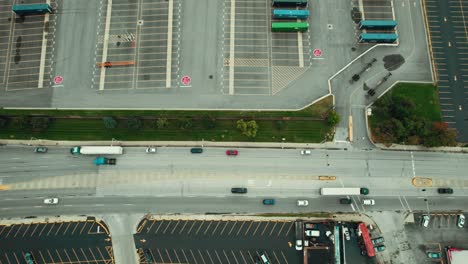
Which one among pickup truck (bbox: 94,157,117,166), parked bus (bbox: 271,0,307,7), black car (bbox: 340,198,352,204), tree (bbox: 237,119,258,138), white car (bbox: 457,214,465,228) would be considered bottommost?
white car (bbox: 457,214,465,228)

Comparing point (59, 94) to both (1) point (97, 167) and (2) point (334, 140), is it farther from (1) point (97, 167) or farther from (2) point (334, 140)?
(2) point (334, 140)

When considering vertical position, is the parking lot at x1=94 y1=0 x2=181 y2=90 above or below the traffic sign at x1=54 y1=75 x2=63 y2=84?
above

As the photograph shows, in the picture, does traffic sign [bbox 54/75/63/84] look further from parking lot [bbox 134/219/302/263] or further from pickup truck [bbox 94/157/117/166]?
parking lot [bbox 134/219/302/263]

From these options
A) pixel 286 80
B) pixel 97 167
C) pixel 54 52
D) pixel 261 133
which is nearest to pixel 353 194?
pixel 261 133

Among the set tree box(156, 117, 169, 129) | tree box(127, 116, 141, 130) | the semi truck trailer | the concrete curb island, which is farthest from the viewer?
the concrete curb island

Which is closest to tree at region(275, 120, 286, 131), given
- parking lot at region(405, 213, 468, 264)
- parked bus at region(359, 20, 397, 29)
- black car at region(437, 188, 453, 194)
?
parked bus at region(359, 20, 397, 29)

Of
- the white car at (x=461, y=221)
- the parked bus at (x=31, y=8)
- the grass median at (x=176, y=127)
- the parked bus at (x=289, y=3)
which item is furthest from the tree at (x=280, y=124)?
the parked bus at (x=31, y=8)

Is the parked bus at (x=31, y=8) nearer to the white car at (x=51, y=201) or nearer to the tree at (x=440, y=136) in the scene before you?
the white car at (x=51, y=201)

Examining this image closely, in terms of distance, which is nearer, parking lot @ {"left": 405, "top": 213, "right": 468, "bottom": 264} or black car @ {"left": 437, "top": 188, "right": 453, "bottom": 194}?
parking lot @ {"left": 405, "top": 213, "right": 468, "bottom": 264}
